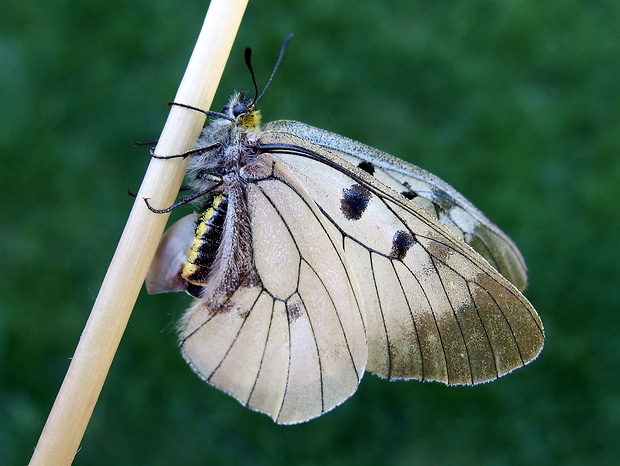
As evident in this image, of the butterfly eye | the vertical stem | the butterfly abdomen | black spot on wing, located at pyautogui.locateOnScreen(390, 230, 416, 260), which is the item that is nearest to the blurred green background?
the butterfly abdomen

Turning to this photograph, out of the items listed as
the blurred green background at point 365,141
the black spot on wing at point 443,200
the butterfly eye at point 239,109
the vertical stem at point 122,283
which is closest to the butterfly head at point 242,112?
the butterfly eye at point 239,109

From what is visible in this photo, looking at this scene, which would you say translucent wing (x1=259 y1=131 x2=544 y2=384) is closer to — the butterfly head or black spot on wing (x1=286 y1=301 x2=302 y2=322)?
the butterfly head

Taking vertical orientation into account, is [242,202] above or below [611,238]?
below

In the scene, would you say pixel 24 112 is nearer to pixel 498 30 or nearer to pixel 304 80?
pixel 304 80

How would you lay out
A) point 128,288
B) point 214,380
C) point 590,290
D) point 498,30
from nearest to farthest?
point 128,288
point 214,380
point 590,290
point 498,30

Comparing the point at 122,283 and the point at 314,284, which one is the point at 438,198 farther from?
the point at 122,283

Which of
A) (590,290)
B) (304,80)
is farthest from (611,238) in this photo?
(304,80)

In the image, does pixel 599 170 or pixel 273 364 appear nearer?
pixel 273 364

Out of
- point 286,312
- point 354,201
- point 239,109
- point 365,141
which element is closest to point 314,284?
point 286,312
